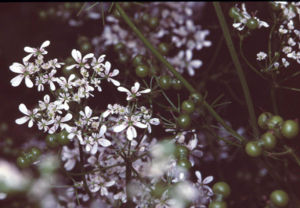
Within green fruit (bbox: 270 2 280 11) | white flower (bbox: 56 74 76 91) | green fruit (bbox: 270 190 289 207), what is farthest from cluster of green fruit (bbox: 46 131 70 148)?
green fruit (bbox: 270 2 280 11)

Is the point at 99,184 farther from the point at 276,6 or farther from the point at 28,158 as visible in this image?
the point at 276,6

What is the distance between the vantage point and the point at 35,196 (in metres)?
1.15

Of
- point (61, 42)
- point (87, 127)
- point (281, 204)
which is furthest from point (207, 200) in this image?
point (61, 42)

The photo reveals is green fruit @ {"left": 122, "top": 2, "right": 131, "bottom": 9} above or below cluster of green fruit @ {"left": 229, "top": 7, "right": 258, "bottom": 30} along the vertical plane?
below

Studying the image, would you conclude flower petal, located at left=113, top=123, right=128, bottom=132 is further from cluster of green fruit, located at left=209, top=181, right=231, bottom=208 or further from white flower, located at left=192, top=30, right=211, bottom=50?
white flower, located at left=192, top=30, right=211, bottom=50

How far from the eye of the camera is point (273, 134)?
0.77 m

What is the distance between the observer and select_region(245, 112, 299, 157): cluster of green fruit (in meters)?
0.74

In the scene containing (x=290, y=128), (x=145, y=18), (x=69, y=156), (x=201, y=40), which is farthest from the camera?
(x=201, y=40)

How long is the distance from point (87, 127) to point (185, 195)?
283mm

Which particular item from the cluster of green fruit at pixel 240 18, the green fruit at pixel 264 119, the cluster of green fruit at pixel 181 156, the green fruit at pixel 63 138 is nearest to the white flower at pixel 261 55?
the cluster of green fruit at pixel 240 18

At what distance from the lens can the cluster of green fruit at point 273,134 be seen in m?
0.74

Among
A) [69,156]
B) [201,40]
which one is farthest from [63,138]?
[201,40]

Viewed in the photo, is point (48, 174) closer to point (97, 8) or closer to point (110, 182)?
point (110, 182)

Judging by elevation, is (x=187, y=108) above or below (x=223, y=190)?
above
